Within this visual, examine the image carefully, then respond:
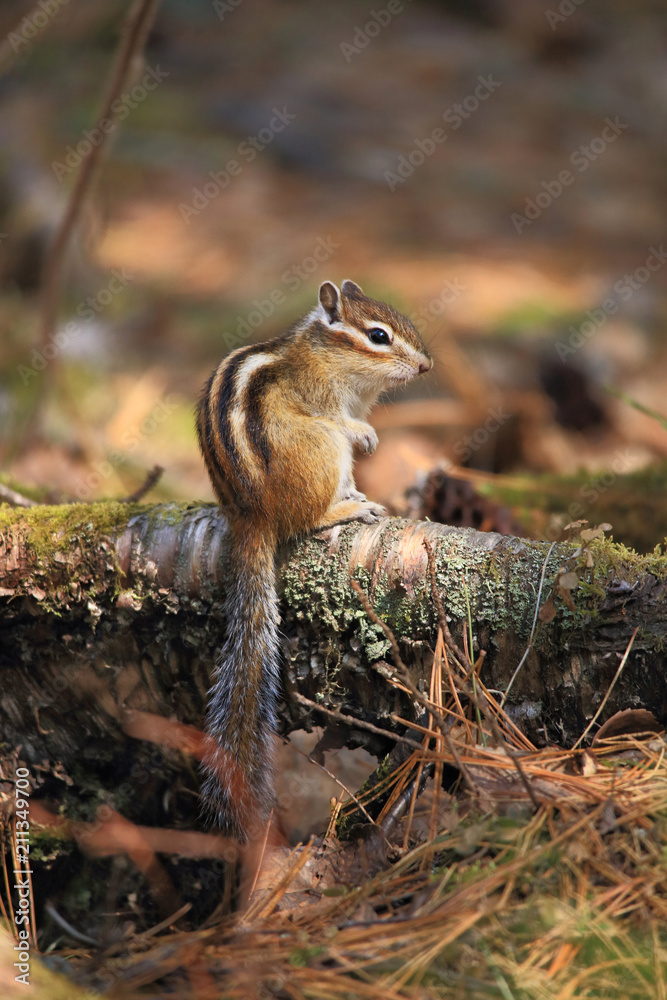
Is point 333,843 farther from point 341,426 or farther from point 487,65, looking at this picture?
point 487,65

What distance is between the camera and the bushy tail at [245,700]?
89.3 inches

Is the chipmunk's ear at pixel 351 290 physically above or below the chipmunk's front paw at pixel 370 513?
above

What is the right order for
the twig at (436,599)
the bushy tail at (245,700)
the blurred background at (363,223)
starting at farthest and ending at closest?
the blurred background at (363,223) < the bushy tail at (245,700) < the twig at (436,599)

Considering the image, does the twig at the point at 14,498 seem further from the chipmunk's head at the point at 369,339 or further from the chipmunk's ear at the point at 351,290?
the chipmunk's ear at the point at 351,290

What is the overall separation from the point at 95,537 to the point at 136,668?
0.48m

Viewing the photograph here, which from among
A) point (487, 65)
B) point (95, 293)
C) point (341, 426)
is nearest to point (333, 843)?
point (341, 426)

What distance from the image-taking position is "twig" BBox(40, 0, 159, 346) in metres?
3.70

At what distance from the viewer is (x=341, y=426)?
3.03 m

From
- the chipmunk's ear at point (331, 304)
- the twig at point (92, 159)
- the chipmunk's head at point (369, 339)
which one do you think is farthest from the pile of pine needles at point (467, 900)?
the twig at point (92, 159)

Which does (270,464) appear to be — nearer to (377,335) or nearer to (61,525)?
(61,525)

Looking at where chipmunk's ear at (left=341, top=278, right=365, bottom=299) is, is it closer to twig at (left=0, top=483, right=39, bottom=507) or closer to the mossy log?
the mossy log

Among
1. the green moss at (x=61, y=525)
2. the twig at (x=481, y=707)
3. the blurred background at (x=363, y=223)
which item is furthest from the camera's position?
the blurred background at (x=363, y=223)

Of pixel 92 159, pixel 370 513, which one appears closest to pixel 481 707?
pixel 370 513

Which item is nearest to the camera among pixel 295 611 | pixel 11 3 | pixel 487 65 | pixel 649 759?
pixel 649 759
